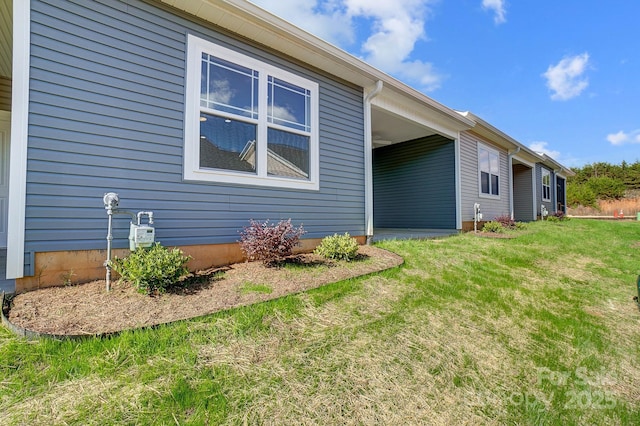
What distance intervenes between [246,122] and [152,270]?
2412mm

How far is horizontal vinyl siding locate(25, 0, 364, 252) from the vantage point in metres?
3.02

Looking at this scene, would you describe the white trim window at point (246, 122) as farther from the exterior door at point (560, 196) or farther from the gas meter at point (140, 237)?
the exterior door at point (560, 196)

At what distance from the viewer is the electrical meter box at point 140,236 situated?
123 inches

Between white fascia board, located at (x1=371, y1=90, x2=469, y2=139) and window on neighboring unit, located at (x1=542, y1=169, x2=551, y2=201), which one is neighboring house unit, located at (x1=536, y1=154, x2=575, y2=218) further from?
white fascia board, located at (x1=371, y1=90, x2=469, y2=139)

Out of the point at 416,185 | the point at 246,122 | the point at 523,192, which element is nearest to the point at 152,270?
the point at 246,122

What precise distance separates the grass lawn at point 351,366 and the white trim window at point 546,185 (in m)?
14.4

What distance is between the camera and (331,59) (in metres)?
5.06

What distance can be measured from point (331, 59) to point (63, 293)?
15.3ft

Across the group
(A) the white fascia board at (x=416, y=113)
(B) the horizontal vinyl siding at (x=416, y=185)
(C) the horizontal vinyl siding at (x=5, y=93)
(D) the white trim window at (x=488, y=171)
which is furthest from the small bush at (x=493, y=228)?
(C) the horizontal vinyl siding at (x=5, y=93)

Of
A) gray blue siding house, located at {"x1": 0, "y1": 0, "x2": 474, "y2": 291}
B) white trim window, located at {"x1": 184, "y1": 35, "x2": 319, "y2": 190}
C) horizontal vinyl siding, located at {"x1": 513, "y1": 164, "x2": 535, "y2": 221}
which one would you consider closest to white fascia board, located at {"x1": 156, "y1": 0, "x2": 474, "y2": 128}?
gray blue siding house, located at {"x1": 0, "y1": 0, "x2": 474, "y2": 291}

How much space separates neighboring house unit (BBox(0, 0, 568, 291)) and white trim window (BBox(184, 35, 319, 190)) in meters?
0.02

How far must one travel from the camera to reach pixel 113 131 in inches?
133

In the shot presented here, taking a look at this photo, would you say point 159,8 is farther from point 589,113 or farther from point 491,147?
point 589,113

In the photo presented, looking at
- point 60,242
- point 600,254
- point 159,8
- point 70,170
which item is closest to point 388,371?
point 60,242
